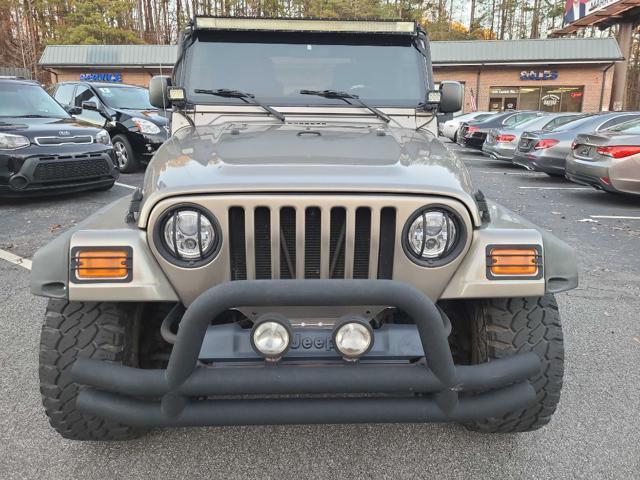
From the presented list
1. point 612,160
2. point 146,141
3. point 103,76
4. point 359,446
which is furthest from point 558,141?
point 103,76

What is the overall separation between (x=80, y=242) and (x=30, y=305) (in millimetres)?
2430

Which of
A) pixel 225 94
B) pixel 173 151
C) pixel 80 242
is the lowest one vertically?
pixel 80 242

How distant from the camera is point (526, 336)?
2129 mm

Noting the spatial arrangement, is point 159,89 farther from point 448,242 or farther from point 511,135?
point 511,135

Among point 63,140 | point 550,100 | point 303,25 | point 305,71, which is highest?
point 303,25

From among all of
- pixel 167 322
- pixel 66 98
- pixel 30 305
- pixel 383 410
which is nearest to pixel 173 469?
pixel 167 322

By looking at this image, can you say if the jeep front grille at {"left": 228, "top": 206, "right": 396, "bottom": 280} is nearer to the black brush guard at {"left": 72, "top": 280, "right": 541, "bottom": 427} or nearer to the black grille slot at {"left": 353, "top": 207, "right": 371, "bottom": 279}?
the black grille slot at {"left": 353, "top": 207, "right": 371, "bottom": 279}

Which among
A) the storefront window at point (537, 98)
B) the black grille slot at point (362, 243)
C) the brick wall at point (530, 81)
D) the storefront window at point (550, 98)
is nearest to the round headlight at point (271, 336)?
the black grille slot at point (362, 243)

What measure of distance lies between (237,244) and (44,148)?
6.05 meters

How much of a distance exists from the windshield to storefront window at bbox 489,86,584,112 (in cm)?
2753

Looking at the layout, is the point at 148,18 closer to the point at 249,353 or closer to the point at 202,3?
the point at 202,3

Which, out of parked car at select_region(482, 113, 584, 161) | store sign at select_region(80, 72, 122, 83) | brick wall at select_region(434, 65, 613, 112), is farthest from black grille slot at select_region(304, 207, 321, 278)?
store sign at select_region(80, 72, 122, 83)

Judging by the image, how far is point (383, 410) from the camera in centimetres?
179

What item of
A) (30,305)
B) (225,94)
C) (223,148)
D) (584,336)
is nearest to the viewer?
(223,148)
